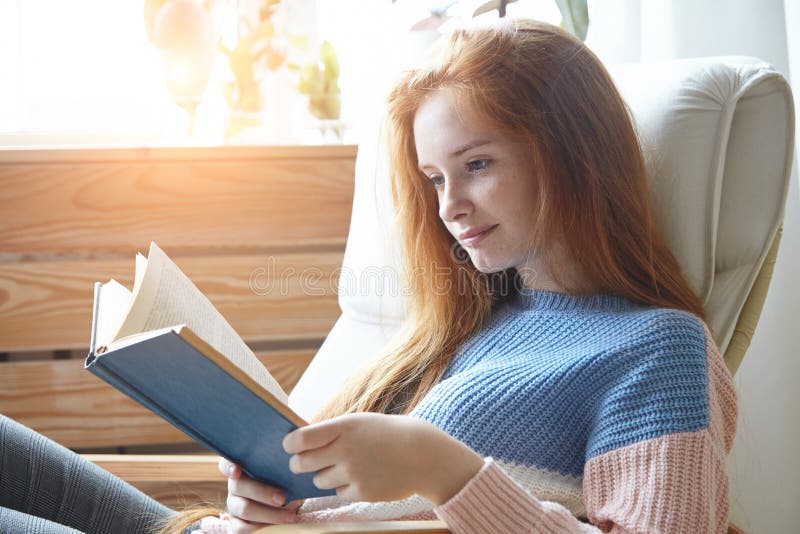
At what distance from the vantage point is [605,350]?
833 millimetres

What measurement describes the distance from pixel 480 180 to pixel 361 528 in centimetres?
38

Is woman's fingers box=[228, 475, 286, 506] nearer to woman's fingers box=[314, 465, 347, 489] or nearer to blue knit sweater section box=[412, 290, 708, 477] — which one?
woman's fingers box=[314, 465, 347, 489]

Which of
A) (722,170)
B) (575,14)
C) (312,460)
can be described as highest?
(575,14)

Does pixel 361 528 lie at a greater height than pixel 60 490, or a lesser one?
greater

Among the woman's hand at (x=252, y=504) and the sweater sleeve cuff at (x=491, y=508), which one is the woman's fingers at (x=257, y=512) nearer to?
the woman's hand at (x=252, y=504)

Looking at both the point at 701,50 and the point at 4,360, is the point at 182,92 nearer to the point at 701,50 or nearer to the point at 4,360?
the point at 4,360

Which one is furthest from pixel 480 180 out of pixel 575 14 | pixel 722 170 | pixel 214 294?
pixel 214 294

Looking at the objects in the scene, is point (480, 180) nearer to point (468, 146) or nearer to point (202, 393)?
point (468, 146)

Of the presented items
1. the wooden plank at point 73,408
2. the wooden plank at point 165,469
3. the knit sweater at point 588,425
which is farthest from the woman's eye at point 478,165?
the wooden plank at point 73,408

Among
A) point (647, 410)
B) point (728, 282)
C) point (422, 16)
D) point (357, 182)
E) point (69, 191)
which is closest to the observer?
point (647, 410)

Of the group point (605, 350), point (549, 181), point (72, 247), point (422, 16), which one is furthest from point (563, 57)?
point (72, 247)

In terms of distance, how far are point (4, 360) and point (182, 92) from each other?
25.1 inches

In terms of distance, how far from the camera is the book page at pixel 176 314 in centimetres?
66

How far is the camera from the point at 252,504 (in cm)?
79
